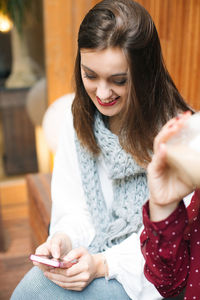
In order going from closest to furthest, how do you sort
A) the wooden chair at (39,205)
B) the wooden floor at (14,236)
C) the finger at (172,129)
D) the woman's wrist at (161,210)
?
1. the finger at (172,129)
2. the woman's wrist at (161,210)
3. the wooden chair at (39,205)
4. the wooden floor at (14,236)

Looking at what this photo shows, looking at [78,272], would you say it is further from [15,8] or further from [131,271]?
[15,8]

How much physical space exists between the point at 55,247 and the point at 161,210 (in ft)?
1.36

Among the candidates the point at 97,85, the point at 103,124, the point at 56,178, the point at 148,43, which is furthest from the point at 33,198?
the point at 148,43

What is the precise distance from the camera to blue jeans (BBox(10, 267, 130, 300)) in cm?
105

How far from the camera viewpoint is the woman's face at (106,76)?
0.95 m

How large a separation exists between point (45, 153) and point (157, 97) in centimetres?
172

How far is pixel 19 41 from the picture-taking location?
2.46 meters

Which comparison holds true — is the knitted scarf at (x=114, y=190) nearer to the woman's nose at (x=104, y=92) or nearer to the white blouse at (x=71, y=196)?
the white blouse at (x=71, y=196)

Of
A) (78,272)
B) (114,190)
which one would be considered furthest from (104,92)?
(78,272)

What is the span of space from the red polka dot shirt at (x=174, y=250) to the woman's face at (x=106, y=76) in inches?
12.7

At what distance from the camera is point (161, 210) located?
75 cm

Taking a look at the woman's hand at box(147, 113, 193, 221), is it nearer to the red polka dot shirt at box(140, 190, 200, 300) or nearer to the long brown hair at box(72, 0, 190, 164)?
the red polka dot shirt at box(140, 190, 200, 300)

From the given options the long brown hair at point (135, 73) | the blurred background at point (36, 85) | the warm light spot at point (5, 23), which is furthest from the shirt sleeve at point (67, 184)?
the warm light spot at point (5, 23)

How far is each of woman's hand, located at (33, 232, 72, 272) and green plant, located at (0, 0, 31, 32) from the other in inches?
66.3
